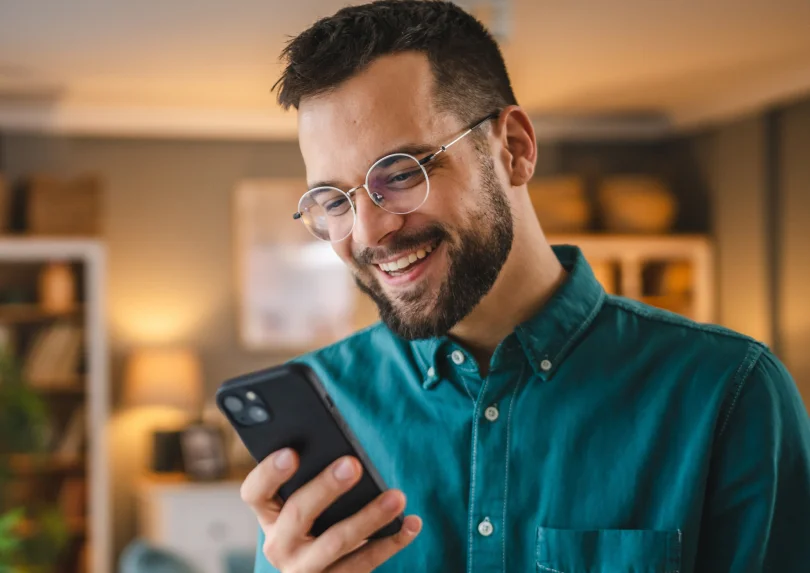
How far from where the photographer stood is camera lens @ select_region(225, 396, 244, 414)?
928 millimetres

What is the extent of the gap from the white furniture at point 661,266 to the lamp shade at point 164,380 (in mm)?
2077

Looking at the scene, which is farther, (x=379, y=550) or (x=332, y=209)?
(x=332, y=209)

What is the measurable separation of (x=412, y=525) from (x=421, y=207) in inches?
13.1

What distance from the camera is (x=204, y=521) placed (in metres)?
4.60

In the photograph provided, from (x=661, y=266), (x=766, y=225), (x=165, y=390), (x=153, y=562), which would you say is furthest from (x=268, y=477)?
(x=661, y=266)

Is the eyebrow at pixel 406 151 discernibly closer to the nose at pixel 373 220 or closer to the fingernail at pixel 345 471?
the nose at pixel 373 220

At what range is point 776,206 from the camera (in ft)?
15.6

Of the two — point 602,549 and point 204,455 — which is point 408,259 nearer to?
point 602,549

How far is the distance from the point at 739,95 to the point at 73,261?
3545 millimetres

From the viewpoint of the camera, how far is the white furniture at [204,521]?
4.59 meters

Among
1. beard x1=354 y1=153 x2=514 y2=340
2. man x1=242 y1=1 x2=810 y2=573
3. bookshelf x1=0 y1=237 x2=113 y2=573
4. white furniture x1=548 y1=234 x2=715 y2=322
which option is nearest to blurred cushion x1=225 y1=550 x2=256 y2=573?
bookshelf x1=0 y1=237 x2=113 y2=573

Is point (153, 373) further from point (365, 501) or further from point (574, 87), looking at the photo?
point (365, 501)

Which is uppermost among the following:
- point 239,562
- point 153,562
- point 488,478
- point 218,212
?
point 218,212

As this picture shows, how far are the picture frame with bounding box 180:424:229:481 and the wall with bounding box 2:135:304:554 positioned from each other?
487mm
